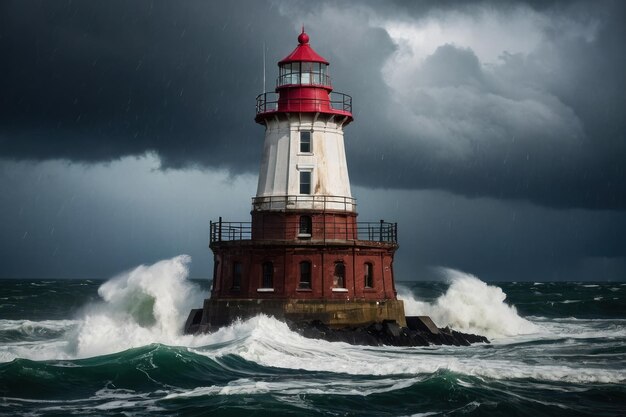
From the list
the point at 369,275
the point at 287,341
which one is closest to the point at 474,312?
the point at 369,275

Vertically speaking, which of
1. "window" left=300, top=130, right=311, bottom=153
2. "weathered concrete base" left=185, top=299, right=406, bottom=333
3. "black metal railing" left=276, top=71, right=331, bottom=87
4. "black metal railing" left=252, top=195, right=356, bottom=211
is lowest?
"weathered concrete base" left=185, top=299, right=406, bottom=333

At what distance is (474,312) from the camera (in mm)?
30797

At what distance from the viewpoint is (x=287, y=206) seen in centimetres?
2495

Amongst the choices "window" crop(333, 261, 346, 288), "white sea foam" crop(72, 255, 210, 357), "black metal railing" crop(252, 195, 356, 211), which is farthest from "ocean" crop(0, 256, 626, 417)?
"black metal railing" crop(252, 195, 356, 211)

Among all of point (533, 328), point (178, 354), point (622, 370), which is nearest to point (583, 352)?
point (622, 370)

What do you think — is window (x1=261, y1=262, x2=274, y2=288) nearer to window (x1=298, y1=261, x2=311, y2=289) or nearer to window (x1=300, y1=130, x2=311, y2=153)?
window (x1=298, y1=261, x2=311, y2=289)

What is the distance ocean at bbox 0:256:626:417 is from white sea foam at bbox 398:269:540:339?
1580mm

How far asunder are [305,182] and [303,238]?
1.67m

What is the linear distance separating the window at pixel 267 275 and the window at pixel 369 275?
9.02 ft

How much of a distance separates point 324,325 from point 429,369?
547 centimetres

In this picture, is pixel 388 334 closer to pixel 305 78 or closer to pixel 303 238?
pixel 303 238

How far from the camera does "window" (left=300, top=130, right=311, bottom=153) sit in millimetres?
25422

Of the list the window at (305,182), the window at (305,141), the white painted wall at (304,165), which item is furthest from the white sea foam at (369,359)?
the window at (305,141)

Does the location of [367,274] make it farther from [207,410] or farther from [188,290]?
[207,410]
